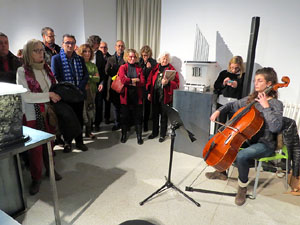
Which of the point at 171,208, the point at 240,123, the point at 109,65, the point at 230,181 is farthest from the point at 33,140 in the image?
the point at 109,65

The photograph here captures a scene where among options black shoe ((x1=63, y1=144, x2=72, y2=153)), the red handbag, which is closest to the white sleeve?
black shoe ((x1=63, y1=144, x2=72, y2=153))

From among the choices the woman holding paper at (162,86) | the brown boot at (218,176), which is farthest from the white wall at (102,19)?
the brown boot at (218,176)

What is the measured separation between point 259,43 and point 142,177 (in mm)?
2223

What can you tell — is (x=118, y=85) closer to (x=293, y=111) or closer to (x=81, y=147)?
(x=81, y=147)

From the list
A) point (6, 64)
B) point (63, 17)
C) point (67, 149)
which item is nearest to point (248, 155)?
point (67, 149)

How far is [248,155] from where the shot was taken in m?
1.88

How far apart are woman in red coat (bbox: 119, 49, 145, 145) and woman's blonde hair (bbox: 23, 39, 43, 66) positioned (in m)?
1.32

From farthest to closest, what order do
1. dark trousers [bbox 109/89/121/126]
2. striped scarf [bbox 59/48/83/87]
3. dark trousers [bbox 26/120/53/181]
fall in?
dark trousers [bbox 109/89/121/126], striped scarf [bbox 59/48/83/87], dark trousers [bbox 26/120/53/181]

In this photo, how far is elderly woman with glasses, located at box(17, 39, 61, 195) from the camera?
6.20 ft

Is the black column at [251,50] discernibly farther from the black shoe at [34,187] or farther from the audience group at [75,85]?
the black shoe at [34,187]

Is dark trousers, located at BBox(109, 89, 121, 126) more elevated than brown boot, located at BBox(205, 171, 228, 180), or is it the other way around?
dark trousers, located at BBox(109, 89, 121, 126)

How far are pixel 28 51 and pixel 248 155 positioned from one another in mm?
2092

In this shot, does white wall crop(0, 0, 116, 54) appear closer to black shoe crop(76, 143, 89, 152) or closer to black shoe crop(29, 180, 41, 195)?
black shoe crop(76, 143, 89, 152)

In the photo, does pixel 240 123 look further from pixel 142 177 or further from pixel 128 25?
pixel 128 25
